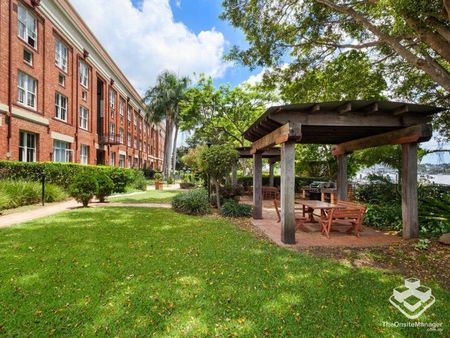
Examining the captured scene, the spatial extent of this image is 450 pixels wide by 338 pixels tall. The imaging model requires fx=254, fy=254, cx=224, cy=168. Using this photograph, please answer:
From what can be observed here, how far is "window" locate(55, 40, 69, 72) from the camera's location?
769 inches

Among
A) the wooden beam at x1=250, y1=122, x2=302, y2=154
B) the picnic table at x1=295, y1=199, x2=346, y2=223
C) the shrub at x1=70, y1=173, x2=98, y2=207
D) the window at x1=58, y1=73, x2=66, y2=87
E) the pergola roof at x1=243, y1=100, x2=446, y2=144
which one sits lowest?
the picnic table at x1=295, y1=199, x2=346, y2=223

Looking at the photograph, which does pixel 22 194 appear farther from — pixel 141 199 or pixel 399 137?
pixel 399 137

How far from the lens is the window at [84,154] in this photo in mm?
23328

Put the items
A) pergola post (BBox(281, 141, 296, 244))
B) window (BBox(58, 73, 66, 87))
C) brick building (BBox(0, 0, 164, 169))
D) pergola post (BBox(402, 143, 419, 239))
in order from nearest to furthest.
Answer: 1. pergola post (BBox(281, 141, 296, 244))
2. pergola post (BBox(402, 143, 419, 239))
3. brick building (BBox(0, 0, 164, 169))
4. window (BBox(58, 73, 66, 87))

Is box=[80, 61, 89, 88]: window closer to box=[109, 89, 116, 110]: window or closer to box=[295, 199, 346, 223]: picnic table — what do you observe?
box=[109, 89, 116, 110]: window

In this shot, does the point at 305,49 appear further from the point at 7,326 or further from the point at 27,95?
the point at 27,95

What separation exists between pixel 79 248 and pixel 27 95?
1579 centimetres

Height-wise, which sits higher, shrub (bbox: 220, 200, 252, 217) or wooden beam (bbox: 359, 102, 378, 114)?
wooden beam (bbox: 359, 102, 378, 114)

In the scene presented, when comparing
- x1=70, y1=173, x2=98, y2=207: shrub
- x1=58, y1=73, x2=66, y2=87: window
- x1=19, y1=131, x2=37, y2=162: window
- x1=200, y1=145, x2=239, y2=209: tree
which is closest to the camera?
x1=200, y1=145, x2=239, y2=209: tree

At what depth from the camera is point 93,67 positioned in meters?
25.2

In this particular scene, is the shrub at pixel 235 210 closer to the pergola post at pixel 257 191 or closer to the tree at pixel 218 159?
the pergola post at pixel 257 191

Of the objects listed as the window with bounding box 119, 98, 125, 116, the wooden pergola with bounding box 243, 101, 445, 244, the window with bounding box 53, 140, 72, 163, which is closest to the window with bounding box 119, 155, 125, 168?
the window with bounding box 119, 98, 125, 116

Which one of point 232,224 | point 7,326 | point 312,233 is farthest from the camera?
point 232,224

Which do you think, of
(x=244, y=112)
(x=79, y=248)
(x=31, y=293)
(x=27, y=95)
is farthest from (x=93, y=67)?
(x=31, y=293)
